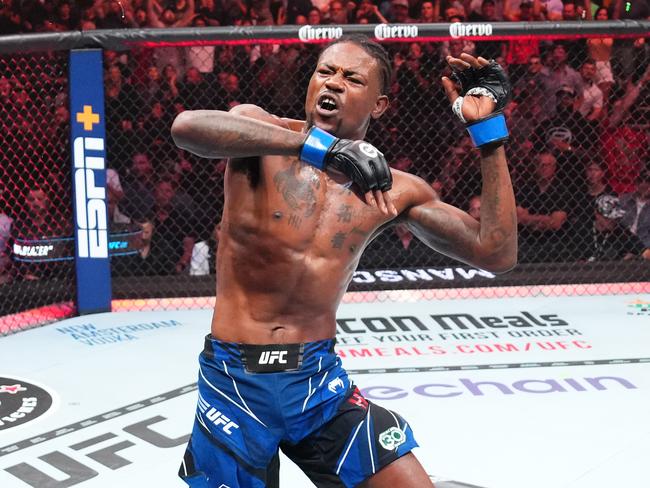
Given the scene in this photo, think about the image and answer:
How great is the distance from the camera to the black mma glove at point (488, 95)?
2.16 metres

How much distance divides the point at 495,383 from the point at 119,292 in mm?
2246

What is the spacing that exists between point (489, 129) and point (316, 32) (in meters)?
2.88

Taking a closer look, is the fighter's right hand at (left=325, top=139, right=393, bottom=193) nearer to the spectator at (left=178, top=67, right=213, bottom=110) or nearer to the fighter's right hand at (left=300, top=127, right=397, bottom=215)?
the fighter's right hand at (left=300, top=127, right=397, bottom=215)

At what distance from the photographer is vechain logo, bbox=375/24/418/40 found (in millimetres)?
4898

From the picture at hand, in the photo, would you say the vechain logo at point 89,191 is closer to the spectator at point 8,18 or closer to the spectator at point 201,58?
the spectator at point 201,58

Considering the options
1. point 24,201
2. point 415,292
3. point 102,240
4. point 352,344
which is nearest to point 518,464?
point 352,344

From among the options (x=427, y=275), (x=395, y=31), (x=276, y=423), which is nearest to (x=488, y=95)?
(x=276, y=423)

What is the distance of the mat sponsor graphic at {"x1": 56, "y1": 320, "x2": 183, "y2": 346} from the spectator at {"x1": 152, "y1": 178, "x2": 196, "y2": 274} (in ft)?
1.71

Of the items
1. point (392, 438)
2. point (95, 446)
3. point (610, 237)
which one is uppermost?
point (392, 438)

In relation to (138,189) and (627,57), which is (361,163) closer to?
(138,189)

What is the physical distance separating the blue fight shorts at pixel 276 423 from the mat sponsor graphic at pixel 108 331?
259cm

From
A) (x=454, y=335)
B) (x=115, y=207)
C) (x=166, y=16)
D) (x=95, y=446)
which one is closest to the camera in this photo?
(x=95, y=446)

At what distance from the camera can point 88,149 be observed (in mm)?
4977

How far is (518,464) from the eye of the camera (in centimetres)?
335
